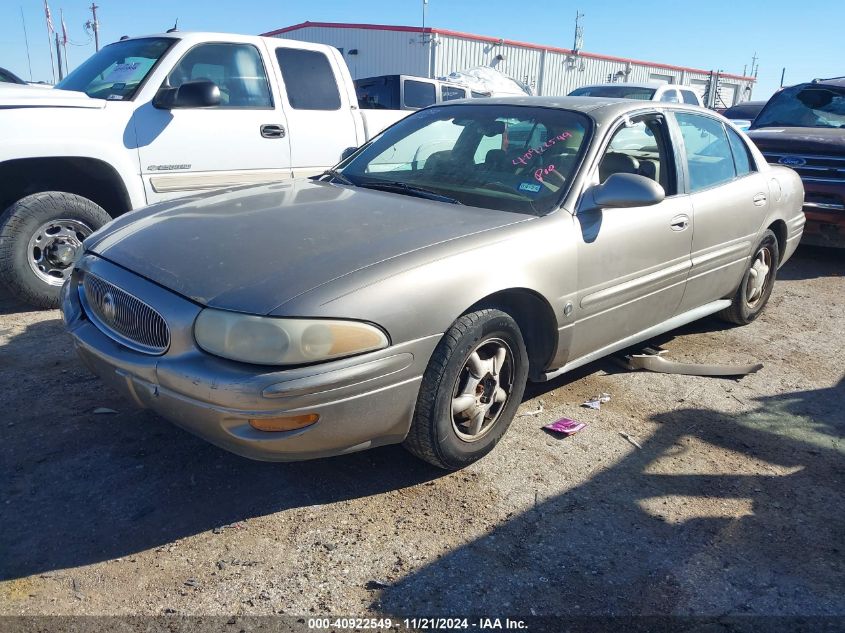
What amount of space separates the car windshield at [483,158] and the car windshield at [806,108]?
6.09 meters

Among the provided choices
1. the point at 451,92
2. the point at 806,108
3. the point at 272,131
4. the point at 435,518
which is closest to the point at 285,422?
the point at 435,518

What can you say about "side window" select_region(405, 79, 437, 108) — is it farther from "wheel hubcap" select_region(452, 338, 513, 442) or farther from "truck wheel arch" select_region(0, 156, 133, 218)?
"wheel hubcap" select_region(452, 338, 513, 442)

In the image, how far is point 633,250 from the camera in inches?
144

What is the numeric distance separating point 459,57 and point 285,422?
86.2 ft

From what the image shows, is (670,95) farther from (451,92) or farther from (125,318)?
(125,318)

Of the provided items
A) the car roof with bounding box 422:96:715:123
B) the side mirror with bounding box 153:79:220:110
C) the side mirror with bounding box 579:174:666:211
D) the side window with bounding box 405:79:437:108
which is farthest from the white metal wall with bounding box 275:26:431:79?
the side mirror with bounding box 579:174:666:211

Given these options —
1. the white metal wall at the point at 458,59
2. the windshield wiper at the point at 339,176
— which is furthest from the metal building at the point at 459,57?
the windshield wiper at the point at 339,176

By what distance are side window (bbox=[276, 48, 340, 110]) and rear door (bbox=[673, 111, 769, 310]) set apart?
10.6 feet

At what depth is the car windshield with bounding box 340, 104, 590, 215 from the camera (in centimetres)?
349

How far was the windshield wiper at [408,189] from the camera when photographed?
3527mm

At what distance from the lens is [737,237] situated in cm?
461

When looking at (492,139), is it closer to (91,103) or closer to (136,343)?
(136,343)

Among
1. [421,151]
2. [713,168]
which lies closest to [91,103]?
[421,151]

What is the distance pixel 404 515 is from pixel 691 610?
108 centimetres
